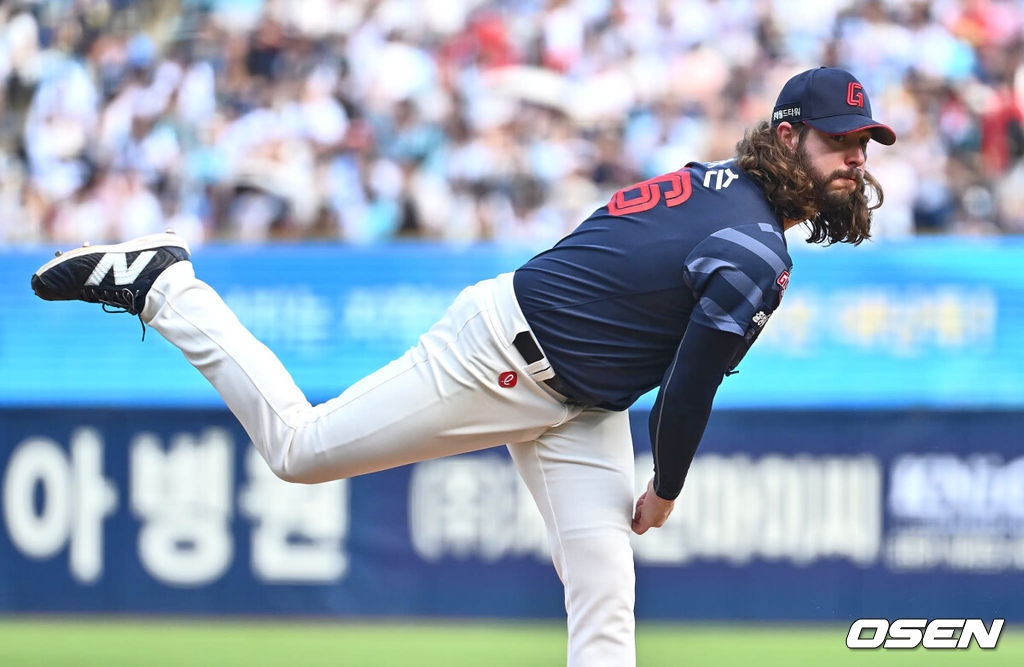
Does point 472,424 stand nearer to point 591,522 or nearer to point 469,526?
point 591,522

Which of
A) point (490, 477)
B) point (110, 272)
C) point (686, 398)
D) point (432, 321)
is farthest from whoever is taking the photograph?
point (490, 477)

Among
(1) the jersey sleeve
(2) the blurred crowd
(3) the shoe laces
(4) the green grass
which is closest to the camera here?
(1) the jersey sleeve

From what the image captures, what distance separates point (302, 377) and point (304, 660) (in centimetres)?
161

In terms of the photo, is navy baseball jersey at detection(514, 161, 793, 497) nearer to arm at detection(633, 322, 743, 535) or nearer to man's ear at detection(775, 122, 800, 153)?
arm at detection(633, 322, 743, 535)

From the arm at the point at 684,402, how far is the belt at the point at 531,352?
0.97 feet

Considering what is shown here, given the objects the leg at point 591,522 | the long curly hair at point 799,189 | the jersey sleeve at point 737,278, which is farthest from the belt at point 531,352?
the long curly hair at point 799,189

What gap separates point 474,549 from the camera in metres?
7.25

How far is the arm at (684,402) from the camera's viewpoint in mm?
3582

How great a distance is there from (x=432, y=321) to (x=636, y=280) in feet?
11.5

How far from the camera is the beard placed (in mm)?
3801

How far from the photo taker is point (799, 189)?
12.4 ft

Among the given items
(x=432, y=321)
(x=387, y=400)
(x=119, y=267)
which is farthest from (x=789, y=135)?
(x=432, y=321)

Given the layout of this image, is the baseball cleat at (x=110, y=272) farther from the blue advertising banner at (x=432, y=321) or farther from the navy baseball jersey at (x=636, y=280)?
the blue advertising banner at (x=432, y=321)

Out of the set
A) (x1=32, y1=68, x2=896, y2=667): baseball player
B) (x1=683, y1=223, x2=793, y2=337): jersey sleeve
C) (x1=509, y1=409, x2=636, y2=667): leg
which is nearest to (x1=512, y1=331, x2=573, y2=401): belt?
(x1=32, y1=68, x2=896, y2=667): baseball player
